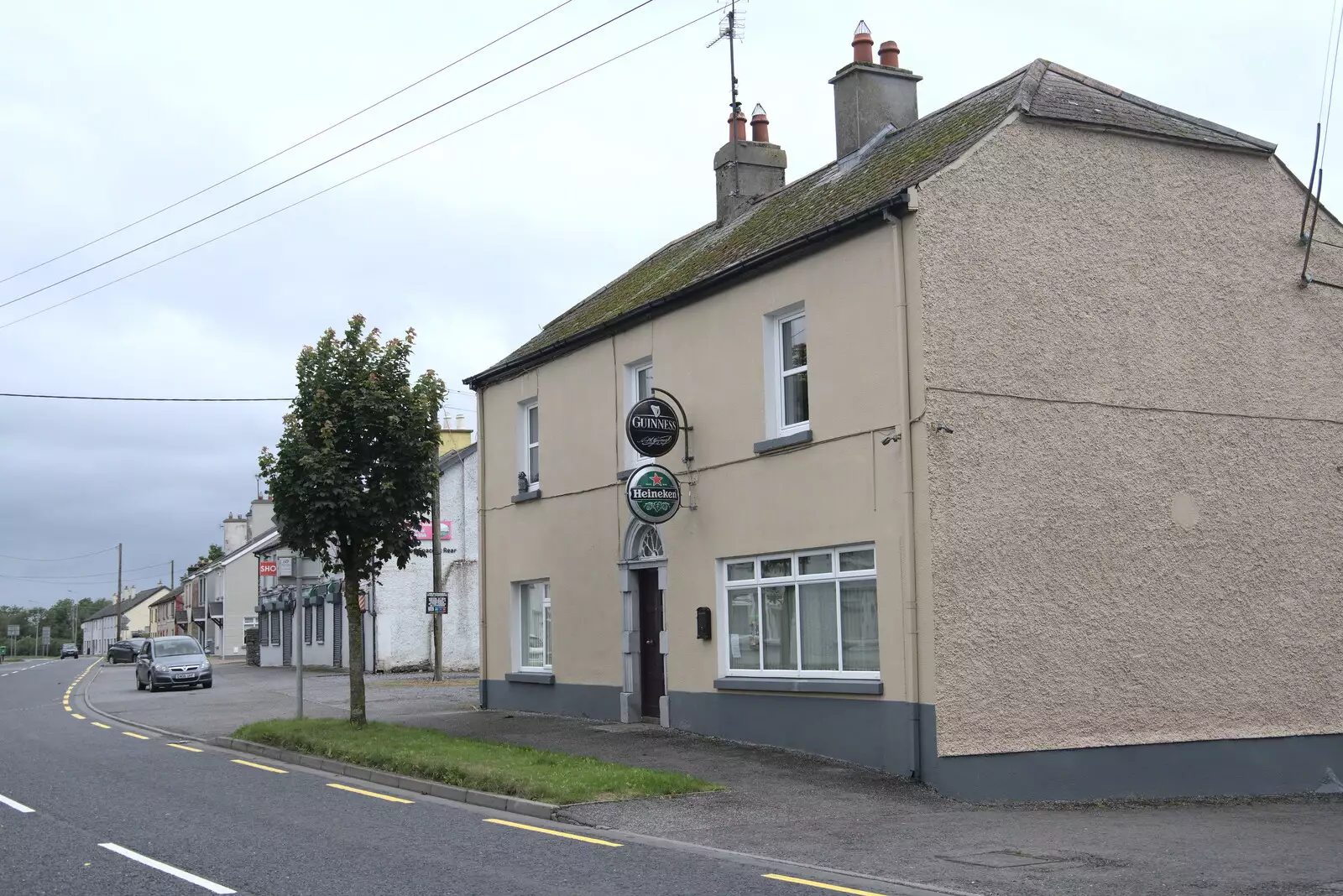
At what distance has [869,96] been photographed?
19.5m

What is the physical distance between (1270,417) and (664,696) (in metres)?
8.69

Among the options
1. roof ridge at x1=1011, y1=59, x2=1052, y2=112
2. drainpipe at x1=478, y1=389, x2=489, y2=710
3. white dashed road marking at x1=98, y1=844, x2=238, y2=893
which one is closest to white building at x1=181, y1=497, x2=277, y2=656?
drainpipe at x1=478, y1=389, x2=489, y2=710

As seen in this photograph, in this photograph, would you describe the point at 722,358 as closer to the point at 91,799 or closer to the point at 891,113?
the point at 891,113

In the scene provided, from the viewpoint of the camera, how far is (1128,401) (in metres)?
15.0

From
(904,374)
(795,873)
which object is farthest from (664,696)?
(795,873)

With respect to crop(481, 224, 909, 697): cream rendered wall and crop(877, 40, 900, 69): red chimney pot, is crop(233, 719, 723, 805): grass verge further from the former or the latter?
crop(877, 40, 900, 69): red chimney pot

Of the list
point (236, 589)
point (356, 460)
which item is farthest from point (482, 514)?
point (236, 589)

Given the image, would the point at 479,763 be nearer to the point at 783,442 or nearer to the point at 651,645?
the point at 783,442

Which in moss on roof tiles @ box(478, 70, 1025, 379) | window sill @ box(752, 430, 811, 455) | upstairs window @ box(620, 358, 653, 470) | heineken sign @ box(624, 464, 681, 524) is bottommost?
heineken sign @ box(624, 464, 681, 524)

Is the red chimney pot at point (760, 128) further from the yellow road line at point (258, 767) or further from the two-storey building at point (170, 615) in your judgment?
the two-storey building at point (170, 615)

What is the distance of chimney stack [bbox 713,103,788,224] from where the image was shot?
22078mm

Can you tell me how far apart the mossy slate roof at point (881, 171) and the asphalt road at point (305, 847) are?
7.55 m

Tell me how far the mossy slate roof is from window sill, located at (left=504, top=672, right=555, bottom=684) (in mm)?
5280

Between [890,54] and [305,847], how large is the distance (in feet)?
48.3
